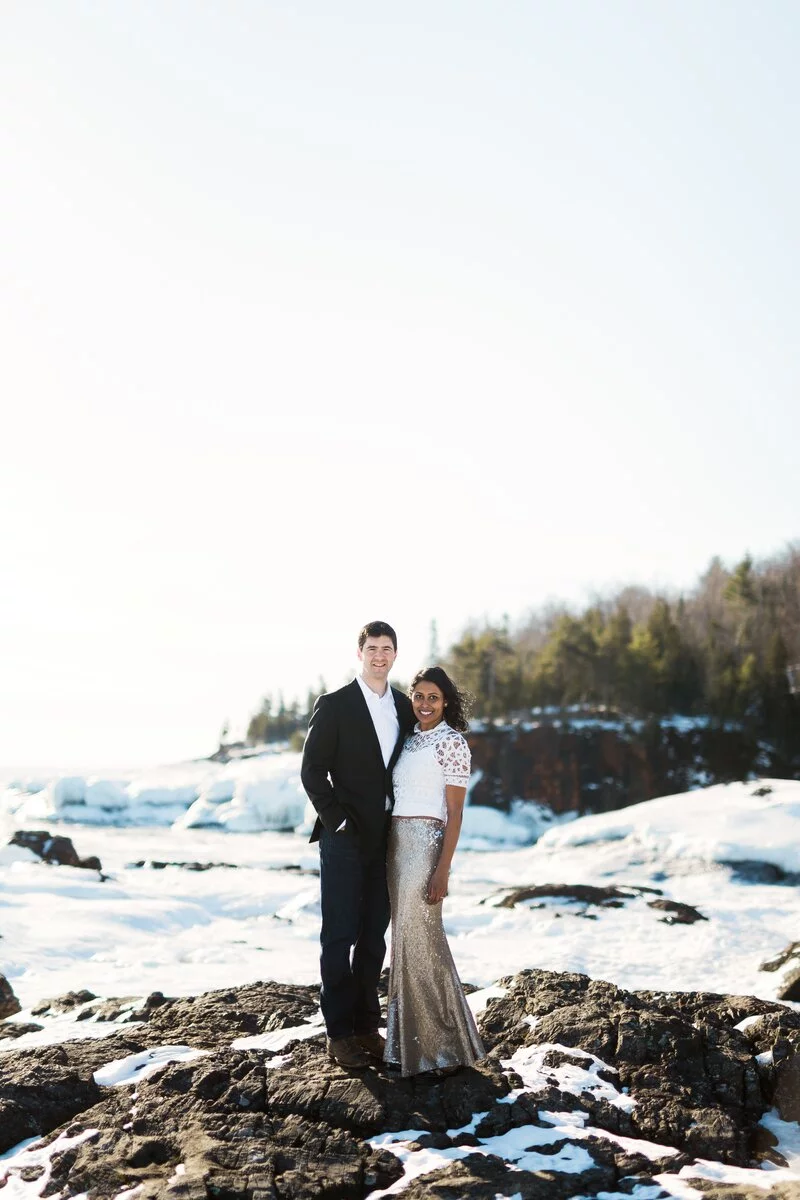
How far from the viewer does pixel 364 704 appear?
17.6ft

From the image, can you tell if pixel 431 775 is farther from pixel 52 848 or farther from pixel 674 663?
pixel 674 663

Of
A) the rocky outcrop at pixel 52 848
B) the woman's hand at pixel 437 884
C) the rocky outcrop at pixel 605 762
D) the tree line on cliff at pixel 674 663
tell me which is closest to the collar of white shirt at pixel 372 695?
the woman's hand at pixel 437 884

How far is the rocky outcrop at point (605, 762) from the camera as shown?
52.0 m

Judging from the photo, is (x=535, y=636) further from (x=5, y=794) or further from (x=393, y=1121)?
(x=393, y=1121)

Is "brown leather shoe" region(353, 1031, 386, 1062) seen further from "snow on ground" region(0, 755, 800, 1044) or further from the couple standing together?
"snow on ground" region(0, 755, 800, 1044)

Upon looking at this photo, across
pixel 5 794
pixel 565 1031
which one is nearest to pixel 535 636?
pixel 5 794

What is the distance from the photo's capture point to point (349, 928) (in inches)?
201

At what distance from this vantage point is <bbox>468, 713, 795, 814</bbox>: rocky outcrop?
171 feet

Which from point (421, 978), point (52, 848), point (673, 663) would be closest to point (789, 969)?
point (421, 978)

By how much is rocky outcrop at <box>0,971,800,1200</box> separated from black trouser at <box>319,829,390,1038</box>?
312mm

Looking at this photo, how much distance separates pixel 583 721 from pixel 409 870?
170 ft

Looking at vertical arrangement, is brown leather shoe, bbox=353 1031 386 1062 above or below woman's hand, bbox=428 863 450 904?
below

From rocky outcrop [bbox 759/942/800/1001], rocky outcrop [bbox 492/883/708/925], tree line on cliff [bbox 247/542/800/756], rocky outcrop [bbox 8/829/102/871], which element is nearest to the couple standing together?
rocky outcrop [bbox 759/942/800/1001]

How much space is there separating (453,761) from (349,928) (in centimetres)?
110
